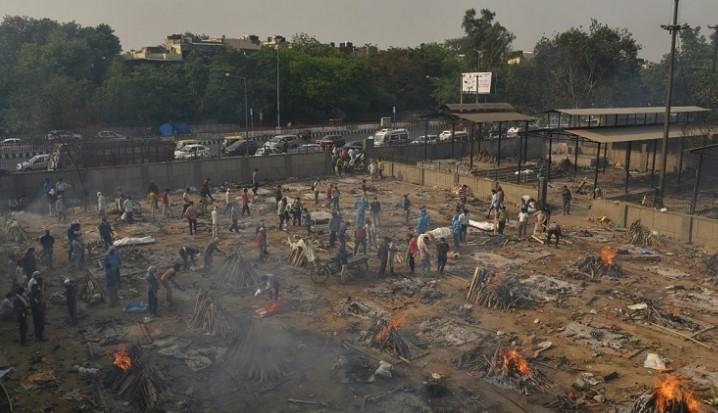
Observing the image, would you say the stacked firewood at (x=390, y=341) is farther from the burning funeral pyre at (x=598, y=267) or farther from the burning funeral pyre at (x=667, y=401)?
the burning funeral pyre at (x=598, y=267)

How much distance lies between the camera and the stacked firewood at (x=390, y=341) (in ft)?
41.4

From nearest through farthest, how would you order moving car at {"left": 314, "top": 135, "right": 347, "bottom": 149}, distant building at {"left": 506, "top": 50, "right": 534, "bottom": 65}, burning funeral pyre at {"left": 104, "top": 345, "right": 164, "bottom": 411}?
burning funeral pyre at {"left": 104, "top": 345, "right": 164, "bottom": 411}
moving car at {"left": 314, "top": 135, "right": 347, "bottom": 149}
distant building at {"left": 506, "top": 50, "right": 534, "bottom": 65}

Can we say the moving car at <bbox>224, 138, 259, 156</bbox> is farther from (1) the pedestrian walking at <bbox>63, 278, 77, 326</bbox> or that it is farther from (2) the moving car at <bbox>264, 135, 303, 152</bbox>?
(1) the pedestrian walking at <bbox>63, 278, 77, 326</bbox>

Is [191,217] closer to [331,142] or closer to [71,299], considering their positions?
[71,299]

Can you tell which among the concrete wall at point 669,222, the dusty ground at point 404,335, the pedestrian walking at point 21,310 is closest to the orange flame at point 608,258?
the dusty ground at point 404,335

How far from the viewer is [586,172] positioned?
37750 millimetres

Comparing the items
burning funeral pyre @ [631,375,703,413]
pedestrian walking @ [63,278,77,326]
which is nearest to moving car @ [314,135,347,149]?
pedestrian walking @ [63,278,77,326]

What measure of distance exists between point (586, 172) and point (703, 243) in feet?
55.5

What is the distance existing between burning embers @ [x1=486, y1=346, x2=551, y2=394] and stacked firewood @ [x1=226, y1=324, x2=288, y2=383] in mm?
3943

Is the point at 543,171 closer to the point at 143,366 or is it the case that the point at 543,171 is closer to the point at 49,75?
the point at 143,366

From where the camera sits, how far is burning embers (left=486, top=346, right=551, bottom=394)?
1141cm

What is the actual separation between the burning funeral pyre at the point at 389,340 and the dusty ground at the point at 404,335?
197 millimetres

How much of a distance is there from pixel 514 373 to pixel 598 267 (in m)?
7.58

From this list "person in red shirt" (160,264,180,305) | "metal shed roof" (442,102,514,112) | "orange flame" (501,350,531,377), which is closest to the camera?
"orange flame" (501,350,531,377)
